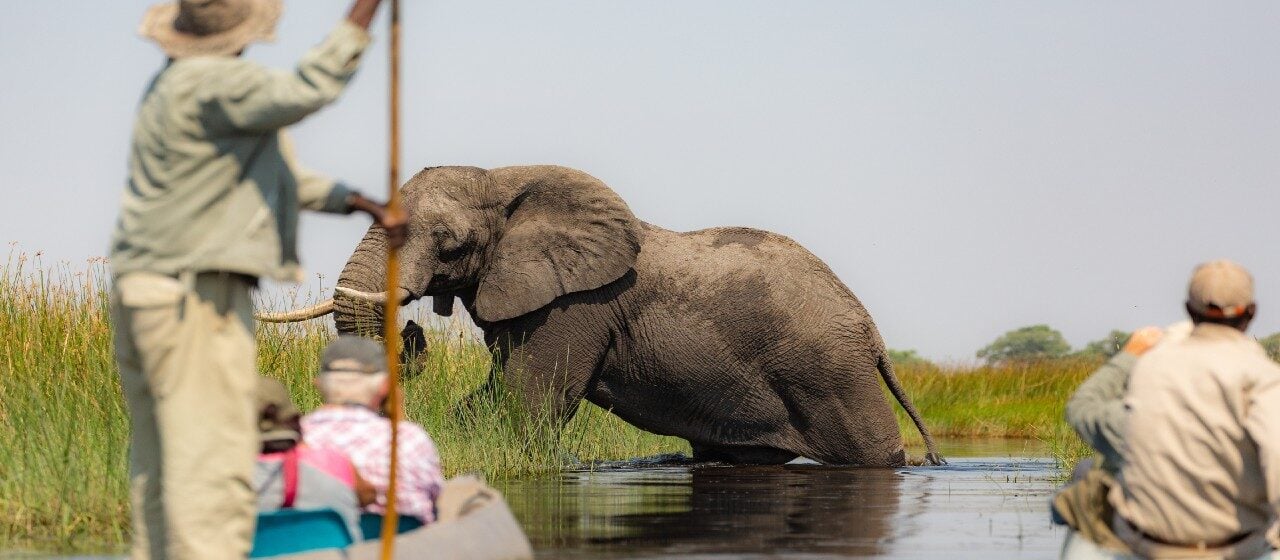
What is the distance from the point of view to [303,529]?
6.70 m

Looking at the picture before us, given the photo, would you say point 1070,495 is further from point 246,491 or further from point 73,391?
point 73,391

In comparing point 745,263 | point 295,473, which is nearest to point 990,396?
point 745,263

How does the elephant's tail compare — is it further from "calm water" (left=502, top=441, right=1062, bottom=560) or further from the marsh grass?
the marsh grass

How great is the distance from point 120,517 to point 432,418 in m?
4.49

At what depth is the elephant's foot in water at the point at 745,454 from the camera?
56.2 ft

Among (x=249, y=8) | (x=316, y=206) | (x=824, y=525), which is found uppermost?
(x=249, y=8)

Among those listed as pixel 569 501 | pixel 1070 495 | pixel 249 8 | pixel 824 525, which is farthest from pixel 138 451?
pixel 569 501

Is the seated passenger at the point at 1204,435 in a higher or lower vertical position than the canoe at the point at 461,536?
higher

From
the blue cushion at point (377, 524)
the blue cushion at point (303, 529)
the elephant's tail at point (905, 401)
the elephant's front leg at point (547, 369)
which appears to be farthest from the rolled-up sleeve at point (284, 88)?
the elephant's tail at point (905, 401)

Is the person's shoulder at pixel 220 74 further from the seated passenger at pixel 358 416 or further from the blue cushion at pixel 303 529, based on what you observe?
the blue cushion at pixel 303 529

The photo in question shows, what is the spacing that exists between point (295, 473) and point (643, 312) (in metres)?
9.90

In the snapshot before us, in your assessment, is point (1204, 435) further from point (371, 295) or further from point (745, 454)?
point (745, 454)

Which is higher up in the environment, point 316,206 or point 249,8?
point 249,8

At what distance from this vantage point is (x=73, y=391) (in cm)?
1186
